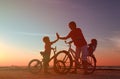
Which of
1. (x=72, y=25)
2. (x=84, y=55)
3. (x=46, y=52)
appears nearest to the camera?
(x=72, y=25)

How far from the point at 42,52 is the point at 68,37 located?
2.37m

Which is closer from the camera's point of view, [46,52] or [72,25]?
[72,25]

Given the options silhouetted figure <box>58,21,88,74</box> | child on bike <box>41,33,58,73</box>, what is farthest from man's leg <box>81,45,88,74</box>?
child on bike <box>41,33,58,73</box>

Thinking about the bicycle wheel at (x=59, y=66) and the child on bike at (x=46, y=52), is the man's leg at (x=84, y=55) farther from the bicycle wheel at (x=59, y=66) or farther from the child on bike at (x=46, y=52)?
the child on bike at (x=46, y=52)

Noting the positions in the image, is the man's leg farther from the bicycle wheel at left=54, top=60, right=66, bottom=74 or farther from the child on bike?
the child on bike

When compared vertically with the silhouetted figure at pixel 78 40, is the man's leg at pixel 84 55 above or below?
below

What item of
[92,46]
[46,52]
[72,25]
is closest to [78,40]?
[72,25]

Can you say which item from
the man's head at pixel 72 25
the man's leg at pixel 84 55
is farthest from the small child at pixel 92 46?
the man's head at pixel 72 25

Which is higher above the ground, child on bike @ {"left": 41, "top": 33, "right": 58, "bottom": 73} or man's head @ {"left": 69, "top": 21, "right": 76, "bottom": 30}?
man's head @ {"left": 69, "top": 21, "right": 76, "bottom": 30}

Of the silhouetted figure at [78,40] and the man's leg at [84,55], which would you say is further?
the man's leg at [84,55]

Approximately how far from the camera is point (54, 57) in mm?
17344

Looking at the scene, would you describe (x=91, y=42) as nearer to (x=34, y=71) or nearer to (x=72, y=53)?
(x=72, y=53)

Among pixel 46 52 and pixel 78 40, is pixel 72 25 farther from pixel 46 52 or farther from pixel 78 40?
pixel 46 52

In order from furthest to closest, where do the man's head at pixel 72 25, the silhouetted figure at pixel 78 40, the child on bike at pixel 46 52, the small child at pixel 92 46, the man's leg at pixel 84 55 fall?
the child on bike at pixel 46 52 < the small child at pixel 92 46 < the man's leg at pixel 84 55 < the silhouetted figure at pixel 78 40 < the man's head at pixel 72 25
